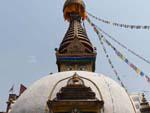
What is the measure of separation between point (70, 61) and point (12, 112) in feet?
41.0

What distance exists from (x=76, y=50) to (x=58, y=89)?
1253cm

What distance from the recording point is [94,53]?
28.5 m

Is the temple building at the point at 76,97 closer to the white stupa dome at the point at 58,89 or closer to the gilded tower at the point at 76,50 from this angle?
the white stupa dome at the point at 58,89

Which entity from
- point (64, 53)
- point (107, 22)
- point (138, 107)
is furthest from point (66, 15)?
point (138, 107)

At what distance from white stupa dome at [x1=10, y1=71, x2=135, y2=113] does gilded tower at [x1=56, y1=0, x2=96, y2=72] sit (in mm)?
10691

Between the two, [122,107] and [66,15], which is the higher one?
[66,15]

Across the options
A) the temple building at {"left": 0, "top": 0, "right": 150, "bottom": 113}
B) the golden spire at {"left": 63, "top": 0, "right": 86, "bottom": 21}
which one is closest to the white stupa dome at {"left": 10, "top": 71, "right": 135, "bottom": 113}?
A: the temple building at {"left": 0, "top": 0, "right": 150, "bottom": 113}

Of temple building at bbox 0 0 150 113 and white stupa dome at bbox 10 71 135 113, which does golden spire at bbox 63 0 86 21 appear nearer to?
temple building at bbox 0 0 150 113

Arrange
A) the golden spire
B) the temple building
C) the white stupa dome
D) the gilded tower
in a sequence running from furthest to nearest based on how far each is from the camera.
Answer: the golden spire
the gilded tower
the white stupa dome
the temple building

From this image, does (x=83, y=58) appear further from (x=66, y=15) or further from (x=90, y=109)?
(x=90, y=109)

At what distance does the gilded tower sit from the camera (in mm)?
27656

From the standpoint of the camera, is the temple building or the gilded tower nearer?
the temple building

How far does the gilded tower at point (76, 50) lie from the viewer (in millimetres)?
27656

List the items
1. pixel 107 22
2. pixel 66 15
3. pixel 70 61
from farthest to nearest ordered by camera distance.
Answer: pixel 66 15 → pixel 70 61 → pixel 107 22
